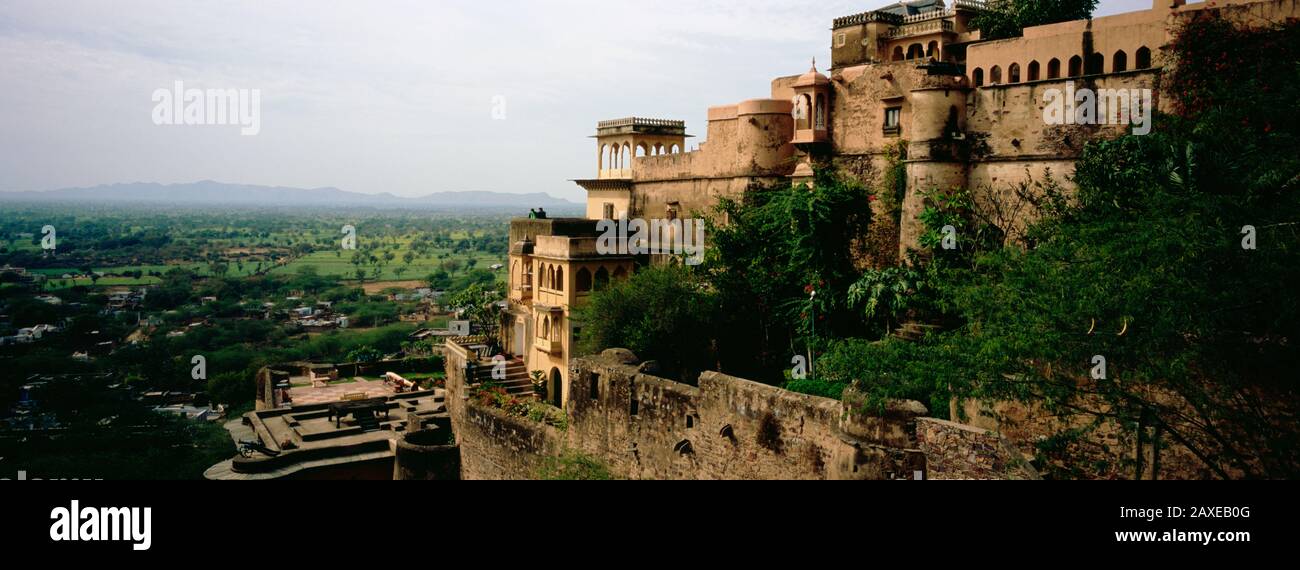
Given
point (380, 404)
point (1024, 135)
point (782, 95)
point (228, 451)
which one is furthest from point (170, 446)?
point (1024, 135)

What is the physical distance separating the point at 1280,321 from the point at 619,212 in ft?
84.1

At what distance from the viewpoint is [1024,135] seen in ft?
62.4

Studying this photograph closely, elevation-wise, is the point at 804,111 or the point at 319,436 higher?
the point at 804,111

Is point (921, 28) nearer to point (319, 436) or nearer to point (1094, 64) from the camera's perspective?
point (1094, 64)

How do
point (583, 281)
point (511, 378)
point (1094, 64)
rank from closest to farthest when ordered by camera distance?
point (1094, 64) → point (583, 281) → point (511, 378)

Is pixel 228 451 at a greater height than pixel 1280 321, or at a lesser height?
lesser

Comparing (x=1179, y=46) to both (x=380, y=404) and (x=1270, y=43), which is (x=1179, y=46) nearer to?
(x=1270, y=43)

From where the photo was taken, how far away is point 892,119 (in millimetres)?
22688

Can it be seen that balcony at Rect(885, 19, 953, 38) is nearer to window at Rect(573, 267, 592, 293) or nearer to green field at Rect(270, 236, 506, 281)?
window at Rect(573, 267, 592, 293)

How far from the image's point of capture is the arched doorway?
2672 centimetres

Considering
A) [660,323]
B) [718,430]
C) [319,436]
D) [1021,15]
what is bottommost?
[319,436]

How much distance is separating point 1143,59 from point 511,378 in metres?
18.9

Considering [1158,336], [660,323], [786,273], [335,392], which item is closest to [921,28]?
[786,273]

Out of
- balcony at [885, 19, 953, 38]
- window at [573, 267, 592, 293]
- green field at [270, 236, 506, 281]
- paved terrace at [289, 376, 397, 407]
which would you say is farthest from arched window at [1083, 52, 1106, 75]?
green field at [270, 236, 506, 281]
